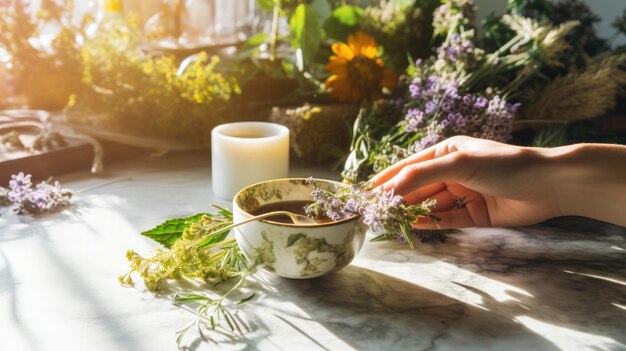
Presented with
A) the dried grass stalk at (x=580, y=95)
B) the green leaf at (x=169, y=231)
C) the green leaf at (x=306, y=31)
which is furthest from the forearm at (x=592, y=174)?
the green leaf at (x=306, y=31)

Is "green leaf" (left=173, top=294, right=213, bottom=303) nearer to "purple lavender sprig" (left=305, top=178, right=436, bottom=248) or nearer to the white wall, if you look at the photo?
"purple lavender sprig" (left=305, top=178, right=436, bottom=248)

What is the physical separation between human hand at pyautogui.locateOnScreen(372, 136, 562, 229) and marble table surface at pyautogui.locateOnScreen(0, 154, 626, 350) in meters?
0.05

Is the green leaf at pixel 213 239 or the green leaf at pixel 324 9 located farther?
the green leaf at pixel 324 9

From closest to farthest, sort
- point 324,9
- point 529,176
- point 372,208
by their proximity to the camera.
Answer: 1. point 372,208
2. point 529,176
3. point 324,9

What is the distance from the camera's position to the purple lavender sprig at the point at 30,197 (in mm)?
990

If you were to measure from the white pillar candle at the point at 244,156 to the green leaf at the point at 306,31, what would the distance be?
0.32m

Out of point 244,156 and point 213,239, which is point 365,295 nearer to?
point 213,239

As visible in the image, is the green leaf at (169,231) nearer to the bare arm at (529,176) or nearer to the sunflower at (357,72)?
the bare arm at (529,176)

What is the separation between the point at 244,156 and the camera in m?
1.04

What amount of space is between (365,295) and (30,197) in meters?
0.58

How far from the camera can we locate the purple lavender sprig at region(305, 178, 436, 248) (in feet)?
2.20

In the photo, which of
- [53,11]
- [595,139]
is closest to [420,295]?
[595,139]

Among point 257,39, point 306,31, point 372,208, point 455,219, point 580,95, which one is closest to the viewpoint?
point 372,208

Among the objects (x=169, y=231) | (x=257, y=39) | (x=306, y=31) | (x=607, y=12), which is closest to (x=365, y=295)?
(x=169, y=231)
